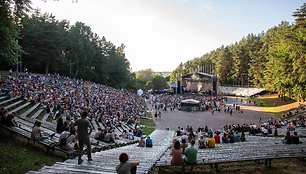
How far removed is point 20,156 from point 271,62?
65.1 m

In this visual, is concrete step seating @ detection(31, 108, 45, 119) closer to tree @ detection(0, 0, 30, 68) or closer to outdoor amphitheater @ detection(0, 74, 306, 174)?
outdoor amphitheater @ detection(0, 74, 306, 174)

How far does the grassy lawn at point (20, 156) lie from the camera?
375 inches

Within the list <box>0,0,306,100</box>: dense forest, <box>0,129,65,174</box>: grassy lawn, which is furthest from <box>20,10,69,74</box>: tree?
<box>0,129,65,174</box>: grassy lawn

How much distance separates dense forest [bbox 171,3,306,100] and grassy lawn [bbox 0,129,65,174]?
1750 inches

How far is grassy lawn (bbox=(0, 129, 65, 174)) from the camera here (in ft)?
31.2

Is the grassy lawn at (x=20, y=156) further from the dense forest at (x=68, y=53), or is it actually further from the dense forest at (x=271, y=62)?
the dense forest at (x=271, y=62)

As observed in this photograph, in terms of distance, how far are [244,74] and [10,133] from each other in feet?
304

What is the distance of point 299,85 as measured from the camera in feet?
162

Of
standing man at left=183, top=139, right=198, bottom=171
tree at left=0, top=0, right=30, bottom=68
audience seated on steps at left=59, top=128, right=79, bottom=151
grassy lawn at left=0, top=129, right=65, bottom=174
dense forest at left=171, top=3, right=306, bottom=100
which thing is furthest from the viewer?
dense forest at left=171, top=3, right=306, bottom=100

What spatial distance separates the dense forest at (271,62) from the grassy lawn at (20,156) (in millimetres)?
44442

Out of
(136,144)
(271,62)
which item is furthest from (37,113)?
(271,62)

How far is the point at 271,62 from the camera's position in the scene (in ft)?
218

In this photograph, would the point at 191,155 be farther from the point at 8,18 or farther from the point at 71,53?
the point at 71,53

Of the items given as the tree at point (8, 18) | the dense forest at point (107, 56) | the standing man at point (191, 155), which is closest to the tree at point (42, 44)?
the dense forest at point (107, 56)
